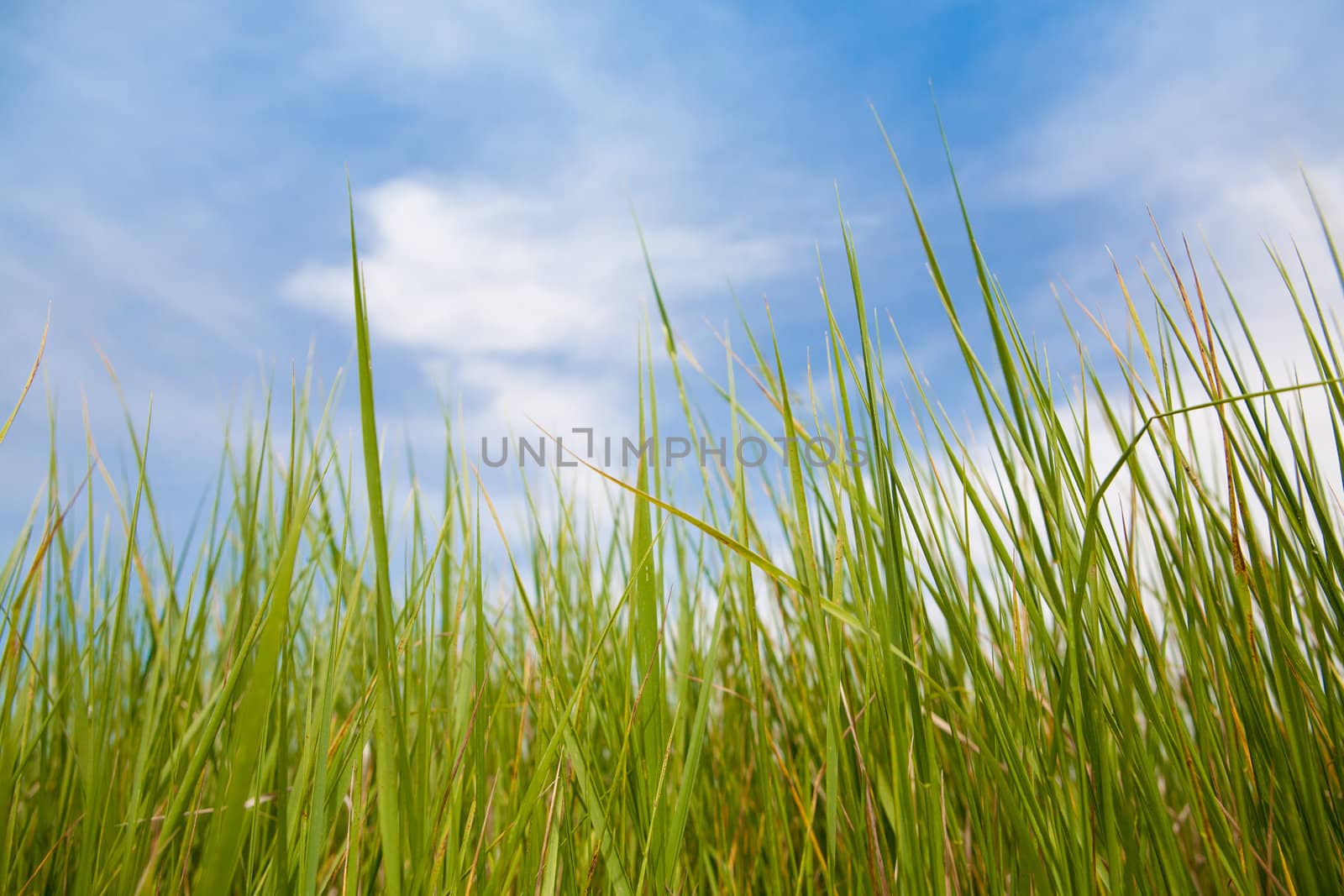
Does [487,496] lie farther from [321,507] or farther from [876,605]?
[876,605]

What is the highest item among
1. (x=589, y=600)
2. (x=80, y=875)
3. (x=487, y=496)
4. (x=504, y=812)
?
(x=487, y=496)

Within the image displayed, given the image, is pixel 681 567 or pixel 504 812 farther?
pixel 504 812

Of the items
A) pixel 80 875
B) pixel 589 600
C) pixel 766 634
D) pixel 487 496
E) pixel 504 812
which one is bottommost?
pixel 504 812

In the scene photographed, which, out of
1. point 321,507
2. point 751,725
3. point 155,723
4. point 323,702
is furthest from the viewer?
point 751,725

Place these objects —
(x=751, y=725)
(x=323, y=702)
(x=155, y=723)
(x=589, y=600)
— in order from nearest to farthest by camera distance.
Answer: (x=323, y=702) → (x=155, y=723) → (x=589, y=600) → (x=751, y=725)

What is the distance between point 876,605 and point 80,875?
34.4 inches

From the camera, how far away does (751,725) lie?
168 cm

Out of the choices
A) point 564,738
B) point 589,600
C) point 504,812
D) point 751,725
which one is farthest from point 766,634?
point 564,738

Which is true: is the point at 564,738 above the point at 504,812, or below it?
above

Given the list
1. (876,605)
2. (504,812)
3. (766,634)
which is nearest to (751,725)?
(766,634)

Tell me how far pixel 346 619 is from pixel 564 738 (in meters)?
0.28

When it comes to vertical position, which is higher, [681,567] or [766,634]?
[681,567]

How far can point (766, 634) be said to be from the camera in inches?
59.9

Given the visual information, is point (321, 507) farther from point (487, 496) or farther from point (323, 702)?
point (323, 702)
